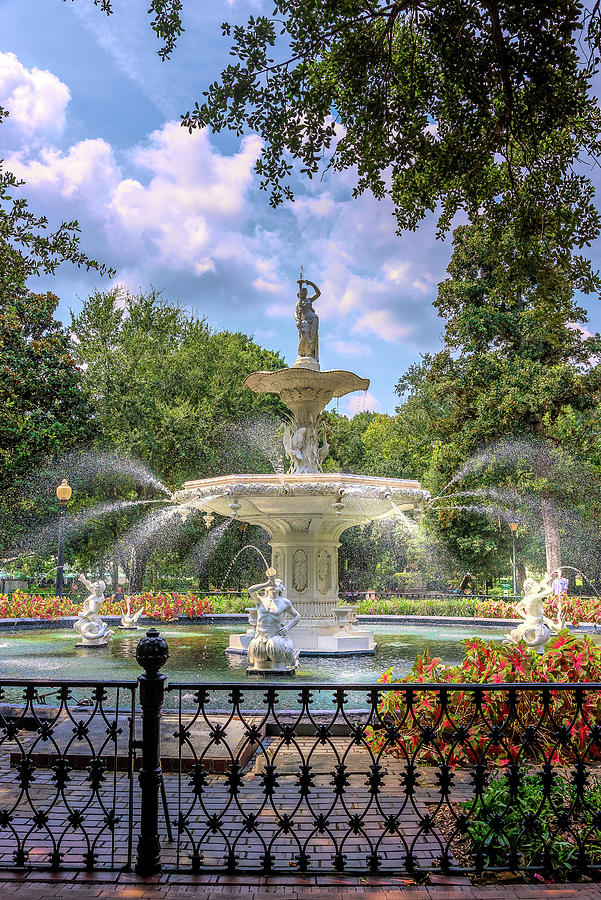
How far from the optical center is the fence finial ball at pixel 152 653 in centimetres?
420

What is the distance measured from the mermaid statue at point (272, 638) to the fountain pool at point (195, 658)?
22 centimetres

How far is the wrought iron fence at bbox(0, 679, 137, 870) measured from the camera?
13.6ft

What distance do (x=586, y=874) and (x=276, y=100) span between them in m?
5.87

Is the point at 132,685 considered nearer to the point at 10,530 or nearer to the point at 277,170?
the point at 277,170

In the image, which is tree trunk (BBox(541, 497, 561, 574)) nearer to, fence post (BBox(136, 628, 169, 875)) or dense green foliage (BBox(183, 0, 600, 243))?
dense green foliage (BBox(183, 0, 600, 243))

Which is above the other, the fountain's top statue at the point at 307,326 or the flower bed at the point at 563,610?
the fountain's top statue at the point at 307,326

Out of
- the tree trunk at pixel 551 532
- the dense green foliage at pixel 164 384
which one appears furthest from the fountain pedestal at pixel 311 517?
the tree trunk at pixel 551 532

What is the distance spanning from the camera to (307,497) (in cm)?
1162

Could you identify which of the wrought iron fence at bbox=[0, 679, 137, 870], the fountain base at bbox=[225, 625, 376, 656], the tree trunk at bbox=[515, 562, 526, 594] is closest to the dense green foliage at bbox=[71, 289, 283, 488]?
the fountain base at bbox=[225, 625, 376, 656]

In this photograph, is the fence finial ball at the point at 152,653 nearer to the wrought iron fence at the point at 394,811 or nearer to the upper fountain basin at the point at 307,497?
the wrought iron fence at the point at 394,811

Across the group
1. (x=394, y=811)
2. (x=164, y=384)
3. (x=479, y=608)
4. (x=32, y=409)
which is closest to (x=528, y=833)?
(x=394, y=811)

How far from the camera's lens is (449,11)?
574cm

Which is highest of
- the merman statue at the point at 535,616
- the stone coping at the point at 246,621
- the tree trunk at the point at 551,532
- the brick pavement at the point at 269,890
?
the tree trunk at the point at 551,532

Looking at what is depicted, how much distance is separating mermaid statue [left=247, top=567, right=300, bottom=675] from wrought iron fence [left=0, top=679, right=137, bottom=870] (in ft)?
9.18
